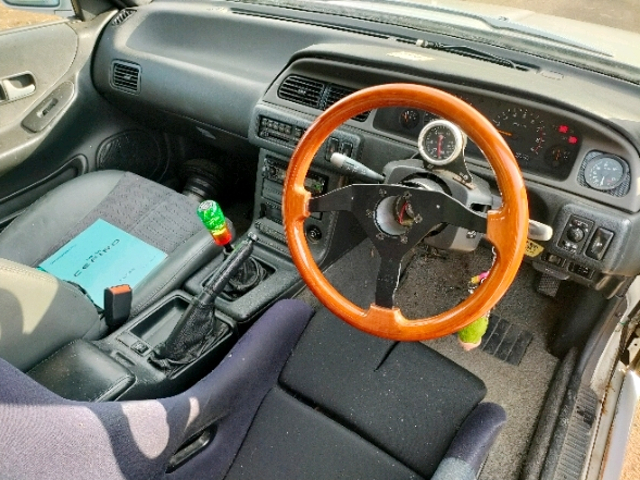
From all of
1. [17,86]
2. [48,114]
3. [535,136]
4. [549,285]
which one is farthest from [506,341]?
[17,86]

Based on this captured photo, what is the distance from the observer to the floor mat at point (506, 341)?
181 centimetres

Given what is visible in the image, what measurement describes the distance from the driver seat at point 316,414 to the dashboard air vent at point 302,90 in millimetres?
551

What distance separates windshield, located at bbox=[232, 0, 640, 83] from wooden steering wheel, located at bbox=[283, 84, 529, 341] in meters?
0.80

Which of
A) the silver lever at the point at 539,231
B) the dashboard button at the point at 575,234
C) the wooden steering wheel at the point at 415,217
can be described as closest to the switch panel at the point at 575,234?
the dashboard button at the point at 575,234

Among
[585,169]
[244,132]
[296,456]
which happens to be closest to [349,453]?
[296,456]

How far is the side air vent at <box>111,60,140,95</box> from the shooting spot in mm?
2150

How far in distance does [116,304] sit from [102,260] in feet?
1.18

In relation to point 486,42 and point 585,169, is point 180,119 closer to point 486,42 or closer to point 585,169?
point 486,42

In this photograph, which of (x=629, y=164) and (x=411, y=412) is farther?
(x=411, y=412)

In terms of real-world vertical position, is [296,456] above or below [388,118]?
below

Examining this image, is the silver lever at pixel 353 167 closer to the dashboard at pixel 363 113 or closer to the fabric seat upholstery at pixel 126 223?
the dashboard at pixel 363 113

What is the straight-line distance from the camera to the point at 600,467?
1495 millimetres

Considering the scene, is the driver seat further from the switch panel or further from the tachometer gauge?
the tachometer gauge

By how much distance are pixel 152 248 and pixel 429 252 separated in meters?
0.85
